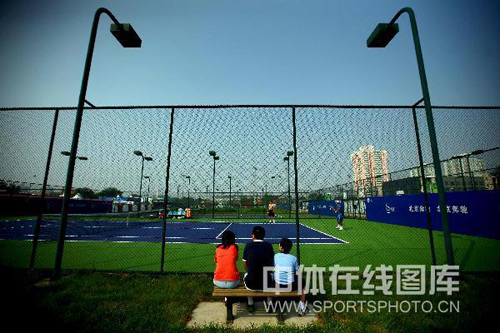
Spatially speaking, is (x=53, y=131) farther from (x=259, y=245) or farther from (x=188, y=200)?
(x=188, y=200)

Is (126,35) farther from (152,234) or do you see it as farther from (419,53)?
(152,234)

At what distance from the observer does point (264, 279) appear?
11.6 feet

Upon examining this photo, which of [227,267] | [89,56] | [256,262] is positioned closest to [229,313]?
[227,267]

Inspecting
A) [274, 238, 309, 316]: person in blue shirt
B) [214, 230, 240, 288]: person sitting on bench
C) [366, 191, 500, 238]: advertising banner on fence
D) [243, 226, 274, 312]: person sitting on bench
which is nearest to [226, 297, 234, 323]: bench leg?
[214, 230, 240, 288]: person sitting on bench

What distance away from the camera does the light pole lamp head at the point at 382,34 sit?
502 centimetres

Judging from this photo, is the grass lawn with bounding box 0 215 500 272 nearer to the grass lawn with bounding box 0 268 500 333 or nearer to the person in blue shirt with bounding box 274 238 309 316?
the grass lawn with bounding box 0 268 500 333

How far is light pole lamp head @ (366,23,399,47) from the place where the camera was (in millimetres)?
5016

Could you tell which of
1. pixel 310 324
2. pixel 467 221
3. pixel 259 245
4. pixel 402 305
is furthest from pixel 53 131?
pixel 467 221

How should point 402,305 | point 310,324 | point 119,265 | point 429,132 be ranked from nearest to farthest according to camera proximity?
point 310,324 → point 402,305 → point 429,132 → point 119,265

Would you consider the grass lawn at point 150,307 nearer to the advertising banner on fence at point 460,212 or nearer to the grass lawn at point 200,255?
the grass lawn at point 200,255

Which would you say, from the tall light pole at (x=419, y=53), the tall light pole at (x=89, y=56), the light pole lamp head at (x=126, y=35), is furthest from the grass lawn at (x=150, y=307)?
the light pole lamp head at (x=126, y=35)

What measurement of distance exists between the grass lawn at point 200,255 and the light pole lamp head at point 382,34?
5965mm

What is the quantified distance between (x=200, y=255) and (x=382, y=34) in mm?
8258

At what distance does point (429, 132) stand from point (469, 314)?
136 inches
